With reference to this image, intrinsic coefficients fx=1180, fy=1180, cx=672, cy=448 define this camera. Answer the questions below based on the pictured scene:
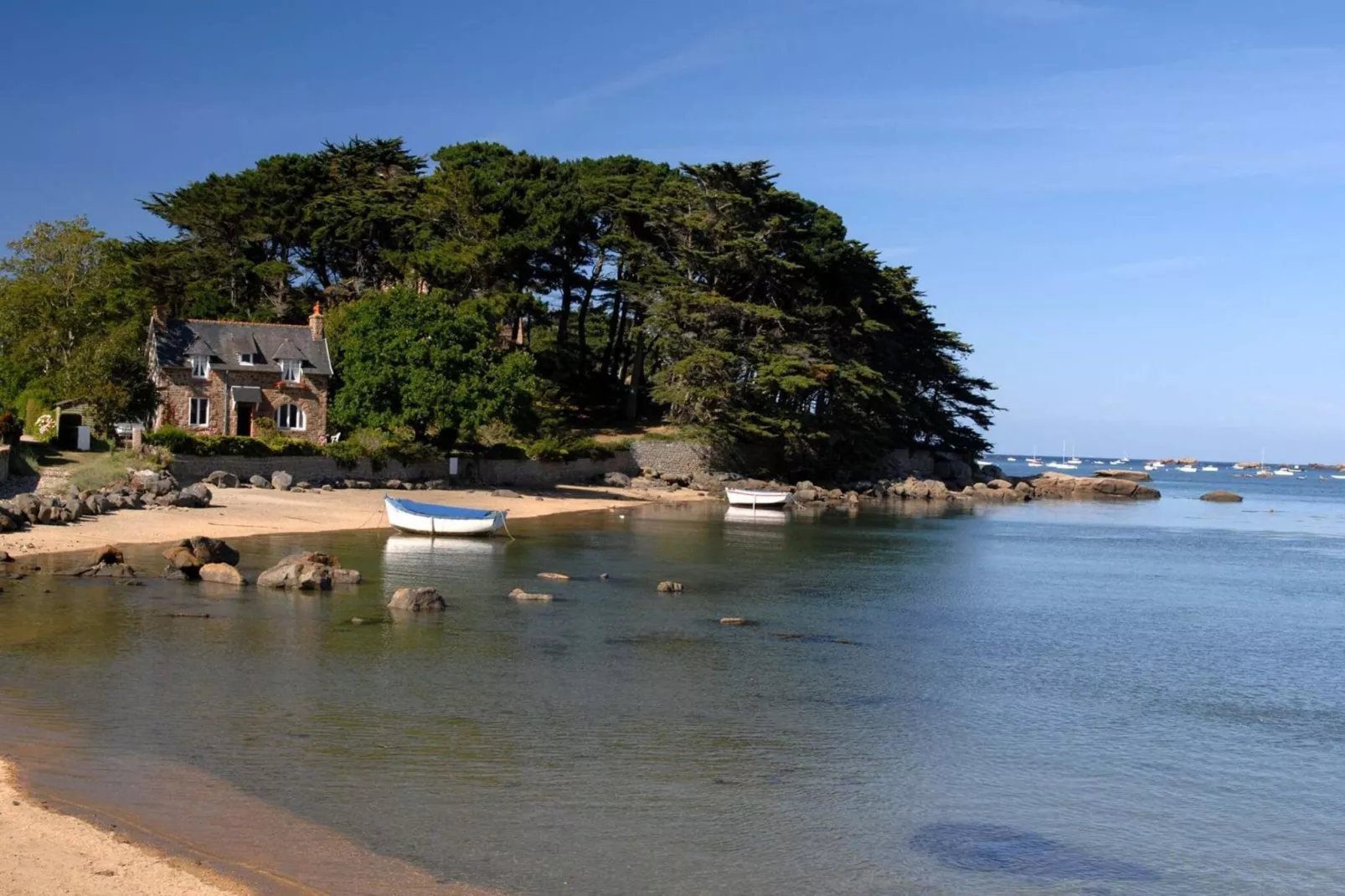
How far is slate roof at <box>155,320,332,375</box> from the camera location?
5450 cm

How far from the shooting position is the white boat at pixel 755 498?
62188 millimetres

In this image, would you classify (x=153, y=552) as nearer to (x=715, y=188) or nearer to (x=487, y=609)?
(x=487, y=609)

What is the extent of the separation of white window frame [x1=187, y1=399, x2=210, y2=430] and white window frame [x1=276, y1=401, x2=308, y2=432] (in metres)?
3.08

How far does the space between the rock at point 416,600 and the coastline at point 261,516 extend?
33.2 feet

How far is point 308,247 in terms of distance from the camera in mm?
73625

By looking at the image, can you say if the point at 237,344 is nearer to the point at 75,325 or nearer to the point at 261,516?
the point at 75,325

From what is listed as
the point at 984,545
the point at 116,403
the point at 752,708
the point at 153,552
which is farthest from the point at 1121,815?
the point at 116,403

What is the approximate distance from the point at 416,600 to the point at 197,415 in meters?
35.3

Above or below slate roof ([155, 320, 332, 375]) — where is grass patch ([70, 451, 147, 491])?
below

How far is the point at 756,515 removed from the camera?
5906 centimetres

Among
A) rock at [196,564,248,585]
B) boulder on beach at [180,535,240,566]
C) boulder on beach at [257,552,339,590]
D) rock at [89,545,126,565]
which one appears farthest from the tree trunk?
rock at [89,545,126,565]

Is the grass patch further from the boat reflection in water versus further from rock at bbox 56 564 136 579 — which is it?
the boat reflection in water

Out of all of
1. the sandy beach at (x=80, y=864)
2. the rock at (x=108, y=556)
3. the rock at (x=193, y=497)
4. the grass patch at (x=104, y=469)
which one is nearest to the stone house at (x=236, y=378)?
the grass patch at (x=104, y=469)

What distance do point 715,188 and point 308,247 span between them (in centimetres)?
2577
